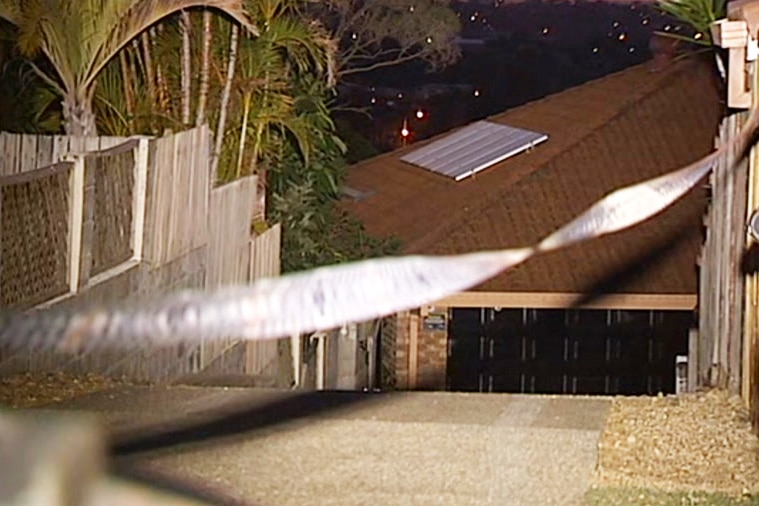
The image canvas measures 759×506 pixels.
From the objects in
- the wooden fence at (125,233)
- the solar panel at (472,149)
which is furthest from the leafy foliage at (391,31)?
the wooden fence at (125,233)

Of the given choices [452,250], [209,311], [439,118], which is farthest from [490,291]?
[439,118]

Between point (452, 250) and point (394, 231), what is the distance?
2.23 metres

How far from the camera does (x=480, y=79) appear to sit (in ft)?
103

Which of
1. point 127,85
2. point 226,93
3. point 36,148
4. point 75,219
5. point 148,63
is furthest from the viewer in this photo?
point 226,93

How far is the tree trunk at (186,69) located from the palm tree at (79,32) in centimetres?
160

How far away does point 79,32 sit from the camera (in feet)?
34.9

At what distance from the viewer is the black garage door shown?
18359mm

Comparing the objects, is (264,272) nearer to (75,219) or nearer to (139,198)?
(139,198)

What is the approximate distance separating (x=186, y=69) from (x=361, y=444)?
266 inches

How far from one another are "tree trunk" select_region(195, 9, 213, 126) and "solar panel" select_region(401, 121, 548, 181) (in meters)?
7.44

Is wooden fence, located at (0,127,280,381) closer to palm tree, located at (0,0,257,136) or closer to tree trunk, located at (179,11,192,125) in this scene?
palm tree, located at (0,0,257,136)

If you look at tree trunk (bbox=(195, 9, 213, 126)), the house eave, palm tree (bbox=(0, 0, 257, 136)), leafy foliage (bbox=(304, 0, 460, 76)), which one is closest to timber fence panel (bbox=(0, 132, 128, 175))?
palm tree (bbox=(0, 0, 257, 136))

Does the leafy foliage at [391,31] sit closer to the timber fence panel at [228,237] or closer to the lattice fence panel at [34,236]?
the timber fence panel at [228,237]

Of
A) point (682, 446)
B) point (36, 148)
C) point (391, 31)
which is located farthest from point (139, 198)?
point (391, 31)
